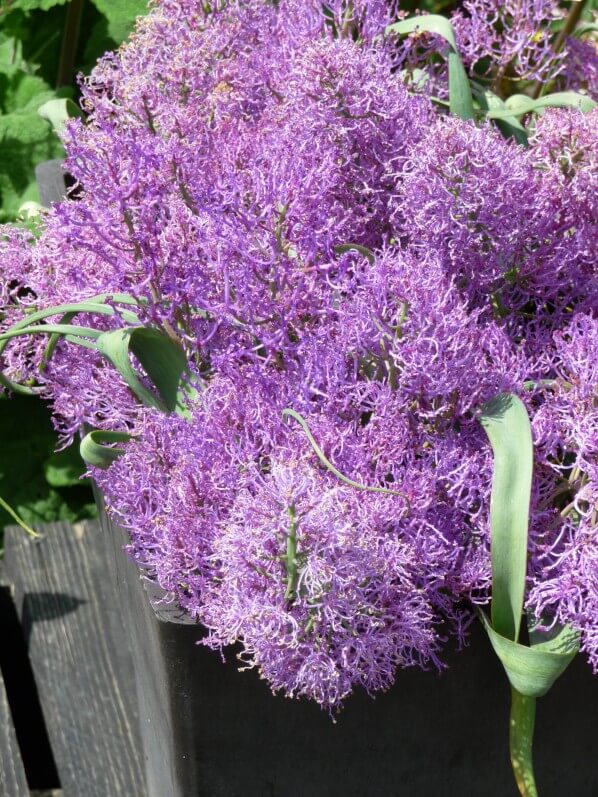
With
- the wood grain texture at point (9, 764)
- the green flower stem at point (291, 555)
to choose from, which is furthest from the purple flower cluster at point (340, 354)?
the wood grain texture at point (9, 764)

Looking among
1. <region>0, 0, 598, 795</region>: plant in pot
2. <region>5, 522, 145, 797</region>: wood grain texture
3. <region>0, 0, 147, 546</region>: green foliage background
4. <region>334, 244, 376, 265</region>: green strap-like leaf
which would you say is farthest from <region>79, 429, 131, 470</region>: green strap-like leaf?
<region>0, 0, 147, 546</region>: green foliage background

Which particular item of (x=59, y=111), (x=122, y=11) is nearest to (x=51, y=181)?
(x=59, y=111)

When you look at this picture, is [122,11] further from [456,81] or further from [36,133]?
[456,81]

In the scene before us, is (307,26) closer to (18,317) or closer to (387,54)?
(387,54)

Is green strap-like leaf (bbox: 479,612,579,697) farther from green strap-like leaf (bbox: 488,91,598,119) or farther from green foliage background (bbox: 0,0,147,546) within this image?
green foliage background (bbox: 0,0,147,546)

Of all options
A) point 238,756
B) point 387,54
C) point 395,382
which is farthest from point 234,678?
point 387,54

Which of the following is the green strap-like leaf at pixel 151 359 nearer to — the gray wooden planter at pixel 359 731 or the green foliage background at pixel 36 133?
the gray wooden planter at pixel 359 731

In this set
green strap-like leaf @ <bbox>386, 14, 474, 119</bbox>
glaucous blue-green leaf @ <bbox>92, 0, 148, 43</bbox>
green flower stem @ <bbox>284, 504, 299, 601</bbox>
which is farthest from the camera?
glaucous blue-green leaf @ <bbox>92, 0, 148, 43</bbox>
